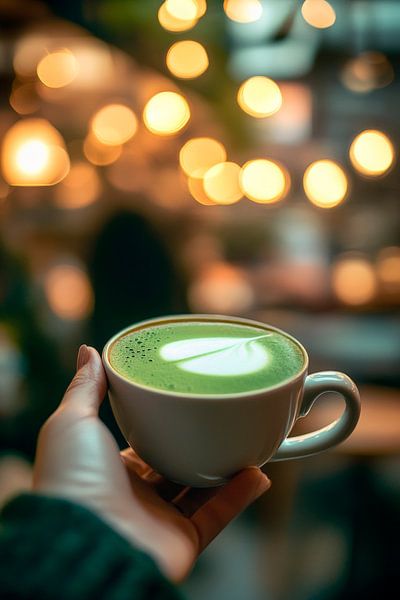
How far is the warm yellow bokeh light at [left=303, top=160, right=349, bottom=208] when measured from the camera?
287 cm

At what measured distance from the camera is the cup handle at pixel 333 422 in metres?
0.78

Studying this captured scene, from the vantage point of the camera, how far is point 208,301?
2.77 m

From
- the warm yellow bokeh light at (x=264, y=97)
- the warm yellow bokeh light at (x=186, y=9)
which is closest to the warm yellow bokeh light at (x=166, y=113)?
the warm yellow bokeh light at (x=264, y=97)

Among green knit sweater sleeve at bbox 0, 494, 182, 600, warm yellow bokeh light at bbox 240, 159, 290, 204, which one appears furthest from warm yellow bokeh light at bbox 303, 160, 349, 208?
green knit sweater sleeve at bbox 0, 494, 182, 600

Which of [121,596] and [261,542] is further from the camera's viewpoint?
[261,542]

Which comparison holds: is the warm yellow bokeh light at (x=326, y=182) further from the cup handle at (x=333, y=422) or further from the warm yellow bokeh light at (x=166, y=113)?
the cup handle at (x=333, y=422)

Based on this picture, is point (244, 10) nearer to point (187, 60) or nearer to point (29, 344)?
point (187, 60)

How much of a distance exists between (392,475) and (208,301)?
113cm

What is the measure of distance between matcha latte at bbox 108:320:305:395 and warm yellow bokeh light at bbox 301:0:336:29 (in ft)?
4.51

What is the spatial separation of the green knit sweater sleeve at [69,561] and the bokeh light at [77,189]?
2.24 meters

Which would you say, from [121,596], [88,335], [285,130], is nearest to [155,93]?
[285,130]

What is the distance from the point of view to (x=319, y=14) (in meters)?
1.88

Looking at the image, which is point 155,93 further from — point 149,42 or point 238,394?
point 238,394

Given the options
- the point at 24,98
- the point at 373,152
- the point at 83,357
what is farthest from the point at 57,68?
the point at 83,357
